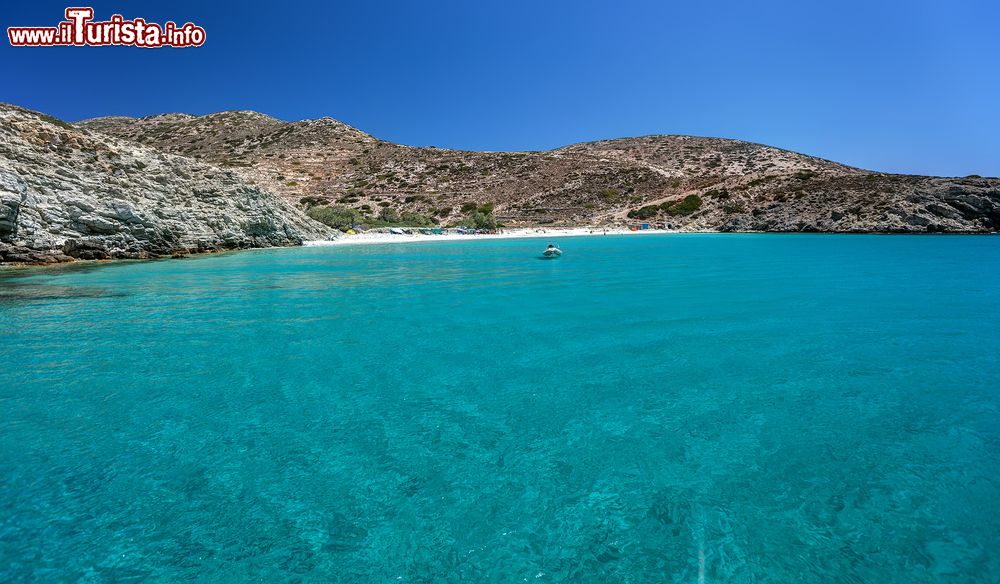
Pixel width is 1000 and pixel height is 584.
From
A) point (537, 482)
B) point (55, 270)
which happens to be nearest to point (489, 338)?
point (537, 482)

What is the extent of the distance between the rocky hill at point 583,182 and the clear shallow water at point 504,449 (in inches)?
2533

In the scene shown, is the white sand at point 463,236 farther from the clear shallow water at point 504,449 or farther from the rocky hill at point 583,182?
the clear shallow water at point 504,449

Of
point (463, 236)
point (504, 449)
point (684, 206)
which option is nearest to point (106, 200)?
point (504, 449)

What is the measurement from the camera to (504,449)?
211 inches

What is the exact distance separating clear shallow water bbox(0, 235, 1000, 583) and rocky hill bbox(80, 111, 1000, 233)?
64347 mm

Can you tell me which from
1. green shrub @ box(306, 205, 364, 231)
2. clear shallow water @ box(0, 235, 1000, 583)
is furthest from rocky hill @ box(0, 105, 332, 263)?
green shrub @ box(306, 205, 364, 231)

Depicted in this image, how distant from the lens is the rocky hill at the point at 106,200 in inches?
985

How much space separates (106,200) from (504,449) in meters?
33.6

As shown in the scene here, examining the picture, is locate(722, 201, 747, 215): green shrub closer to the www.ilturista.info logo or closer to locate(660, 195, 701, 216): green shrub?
locate(660, 195, 701, 216): green shrub

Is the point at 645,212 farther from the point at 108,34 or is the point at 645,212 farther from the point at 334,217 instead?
the point at 108,34

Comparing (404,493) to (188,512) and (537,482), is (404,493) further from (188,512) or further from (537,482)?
(188,512)

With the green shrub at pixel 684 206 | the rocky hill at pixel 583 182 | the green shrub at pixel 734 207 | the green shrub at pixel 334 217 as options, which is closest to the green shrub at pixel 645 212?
the rocky hill at pixel 583 182

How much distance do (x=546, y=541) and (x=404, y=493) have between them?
1.42 metres

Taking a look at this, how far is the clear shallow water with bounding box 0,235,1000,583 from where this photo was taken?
3.71 metres
